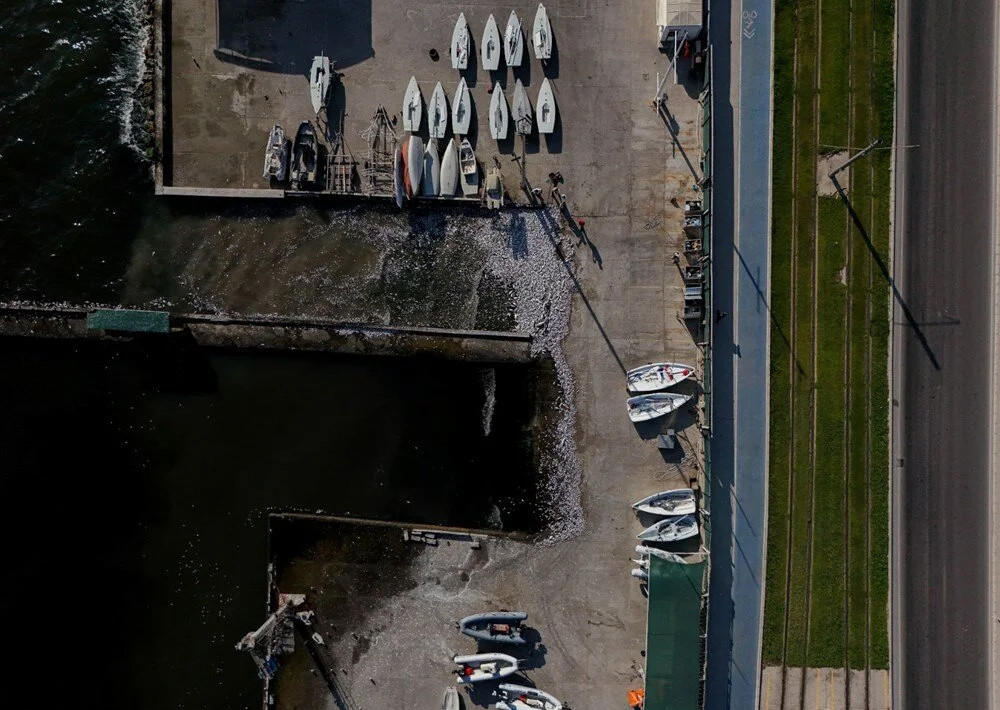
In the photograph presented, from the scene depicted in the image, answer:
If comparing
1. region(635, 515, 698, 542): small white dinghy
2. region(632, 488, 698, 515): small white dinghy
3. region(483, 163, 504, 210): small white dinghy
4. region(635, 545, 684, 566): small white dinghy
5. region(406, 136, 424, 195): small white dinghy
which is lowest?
region(635, 545, 684, 566): small white dinghy

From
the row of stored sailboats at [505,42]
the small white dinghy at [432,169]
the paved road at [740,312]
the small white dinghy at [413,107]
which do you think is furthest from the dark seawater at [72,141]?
the paved road at [740,312]

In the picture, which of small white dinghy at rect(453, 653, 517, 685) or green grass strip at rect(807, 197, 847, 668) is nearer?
green grass strip at rect(807, 197, 847, 668)

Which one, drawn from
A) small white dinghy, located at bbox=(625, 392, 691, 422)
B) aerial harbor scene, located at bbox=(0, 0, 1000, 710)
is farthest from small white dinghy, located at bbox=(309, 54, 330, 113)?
small white dinghy, located at bbox=(625, 392, 691, 422)

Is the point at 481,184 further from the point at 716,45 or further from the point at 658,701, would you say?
the point at 658,701

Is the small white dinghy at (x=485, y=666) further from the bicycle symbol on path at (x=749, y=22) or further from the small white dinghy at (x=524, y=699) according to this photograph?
the bicycle symbol on path at (x=749, y=22)

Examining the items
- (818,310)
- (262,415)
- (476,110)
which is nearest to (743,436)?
(818,310)

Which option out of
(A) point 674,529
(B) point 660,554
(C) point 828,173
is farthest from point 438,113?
(B) point 660,554

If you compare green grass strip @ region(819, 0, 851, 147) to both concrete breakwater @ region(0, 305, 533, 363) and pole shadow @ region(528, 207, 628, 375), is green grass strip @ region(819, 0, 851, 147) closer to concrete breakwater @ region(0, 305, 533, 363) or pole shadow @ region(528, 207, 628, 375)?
pole shadow @ region(528, 207, 628, 375)
